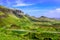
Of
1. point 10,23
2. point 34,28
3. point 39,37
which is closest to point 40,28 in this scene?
point 34,28

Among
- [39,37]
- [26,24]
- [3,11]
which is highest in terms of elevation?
[3,11]

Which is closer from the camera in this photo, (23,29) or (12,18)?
(23,29)

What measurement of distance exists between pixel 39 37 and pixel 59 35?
82.0 inches

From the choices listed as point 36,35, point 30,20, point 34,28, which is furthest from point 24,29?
point 30,20

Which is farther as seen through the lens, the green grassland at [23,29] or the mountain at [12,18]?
the mountain at [12,18]

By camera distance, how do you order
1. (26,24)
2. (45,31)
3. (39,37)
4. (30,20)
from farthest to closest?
1. (30,20)
2. (26,24)
3. (45,31)
4. (39,37)

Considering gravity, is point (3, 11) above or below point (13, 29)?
above

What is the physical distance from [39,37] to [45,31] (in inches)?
57.1

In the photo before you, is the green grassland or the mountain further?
the mountain

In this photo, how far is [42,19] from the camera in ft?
69.7

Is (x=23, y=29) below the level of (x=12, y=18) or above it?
below

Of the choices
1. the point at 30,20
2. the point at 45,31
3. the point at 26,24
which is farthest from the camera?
the point at 30,20

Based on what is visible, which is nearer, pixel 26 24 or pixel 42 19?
pixel 26 24

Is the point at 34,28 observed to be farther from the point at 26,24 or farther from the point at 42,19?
the point at 42,19
